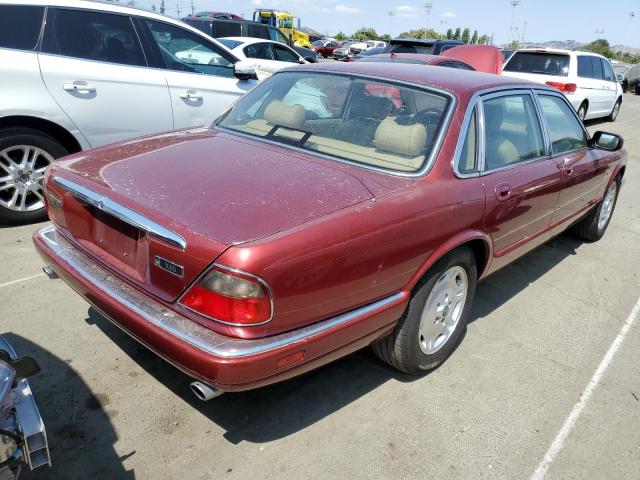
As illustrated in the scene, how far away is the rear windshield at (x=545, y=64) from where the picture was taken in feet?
38.4

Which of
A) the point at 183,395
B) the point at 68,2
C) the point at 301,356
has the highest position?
the point at 68,2

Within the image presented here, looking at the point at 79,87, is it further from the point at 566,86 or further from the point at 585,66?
the point at 585,66

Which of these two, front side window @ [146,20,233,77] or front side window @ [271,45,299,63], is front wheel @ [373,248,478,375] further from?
front side window @ [271,45,299,63]

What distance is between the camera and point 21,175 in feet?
14.9

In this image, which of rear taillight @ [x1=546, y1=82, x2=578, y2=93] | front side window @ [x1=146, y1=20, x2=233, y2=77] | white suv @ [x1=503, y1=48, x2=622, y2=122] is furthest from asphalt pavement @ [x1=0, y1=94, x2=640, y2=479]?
white suv @ [x1=503, y1=48, x2=622, y2=122]

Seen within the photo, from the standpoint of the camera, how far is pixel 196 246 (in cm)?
207

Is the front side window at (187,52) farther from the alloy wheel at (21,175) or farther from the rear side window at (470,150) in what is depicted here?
the rear side window at (470,150)

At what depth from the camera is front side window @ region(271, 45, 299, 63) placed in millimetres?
11656

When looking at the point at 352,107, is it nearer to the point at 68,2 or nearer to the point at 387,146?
the point at 387,146

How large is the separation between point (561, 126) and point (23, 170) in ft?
14.3

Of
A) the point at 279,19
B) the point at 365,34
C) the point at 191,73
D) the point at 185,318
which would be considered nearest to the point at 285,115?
the point at 185,318

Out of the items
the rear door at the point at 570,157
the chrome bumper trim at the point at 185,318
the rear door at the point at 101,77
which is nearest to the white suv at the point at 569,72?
the rear door at the point at 570,157

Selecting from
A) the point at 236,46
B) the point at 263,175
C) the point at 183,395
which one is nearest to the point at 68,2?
the point at 263,175

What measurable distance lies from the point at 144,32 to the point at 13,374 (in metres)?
4.22
